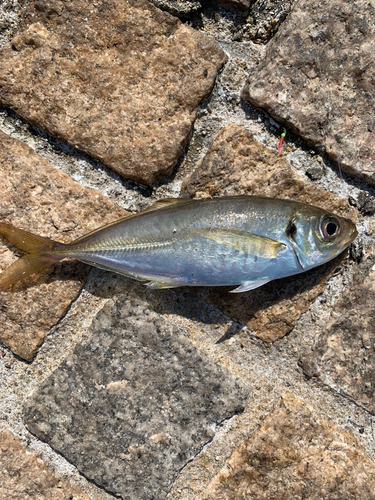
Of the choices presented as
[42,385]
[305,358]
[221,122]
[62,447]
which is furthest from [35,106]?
[305,358]

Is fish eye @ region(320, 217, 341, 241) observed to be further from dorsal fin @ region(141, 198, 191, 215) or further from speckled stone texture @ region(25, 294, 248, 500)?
speckled stone texture @ region(25, 294, 248, 500)

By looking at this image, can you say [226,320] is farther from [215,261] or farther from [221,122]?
[221,122]

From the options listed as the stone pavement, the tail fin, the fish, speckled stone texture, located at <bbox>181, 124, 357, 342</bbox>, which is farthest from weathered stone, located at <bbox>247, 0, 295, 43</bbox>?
the tail fin

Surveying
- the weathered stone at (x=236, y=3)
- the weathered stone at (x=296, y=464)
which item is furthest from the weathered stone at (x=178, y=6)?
the weathered stone at (x=296, y=464)

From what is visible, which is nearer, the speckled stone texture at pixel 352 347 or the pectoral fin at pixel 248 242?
the pectoral fin at pixel 248 242

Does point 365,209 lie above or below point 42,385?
above

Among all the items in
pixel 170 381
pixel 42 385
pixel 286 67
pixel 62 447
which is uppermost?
pixel 286 67

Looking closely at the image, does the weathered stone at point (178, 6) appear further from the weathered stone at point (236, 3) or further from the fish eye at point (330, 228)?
the fish eye at point (330, 228)
